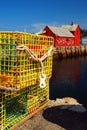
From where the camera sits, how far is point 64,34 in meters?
55.3

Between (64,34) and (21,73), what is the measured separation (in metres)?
49.9

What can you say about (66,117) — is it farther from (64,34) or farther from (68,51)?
(64,34)

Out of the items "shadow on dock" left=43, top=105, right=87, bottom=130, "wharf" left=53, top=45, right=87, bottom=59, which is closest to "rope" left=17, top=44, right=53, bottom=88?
"shadow on dock" left=43, top=105, right=87, bottom=130

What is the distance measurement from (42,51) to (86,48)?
167 ft

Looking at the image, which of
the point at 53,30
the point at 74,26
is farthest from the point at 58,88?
the point at 74,26

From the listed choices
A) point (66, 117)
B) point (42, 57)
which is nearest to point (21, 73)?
point (42, 57)

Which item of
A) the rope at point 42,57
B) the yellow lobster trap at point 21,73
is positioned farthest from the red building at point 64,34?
the rope at point 42,57

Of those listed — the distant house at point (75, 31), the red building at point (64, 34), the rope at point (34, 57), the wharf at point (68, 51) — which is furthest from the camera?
the distant house at point (75, 31)

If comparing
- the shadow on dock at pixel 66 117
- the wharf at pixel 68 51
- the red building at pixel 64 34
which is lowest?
the shadow on dock at pixel 66 117

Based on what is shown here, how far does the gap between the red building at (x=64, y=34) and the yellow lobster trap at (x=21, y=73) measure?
4423 cm

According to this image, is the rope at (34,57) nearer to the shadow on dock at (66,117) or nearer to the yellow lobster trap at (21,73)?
the yellow lobster trap at (21,73)

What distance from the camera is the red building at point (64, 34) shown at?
172 feet

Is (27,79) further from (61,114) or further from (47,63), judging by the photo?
(61,114)

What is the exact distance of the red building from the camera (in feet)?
172
